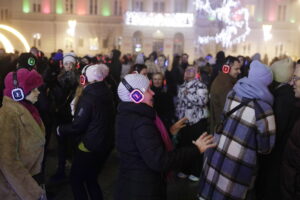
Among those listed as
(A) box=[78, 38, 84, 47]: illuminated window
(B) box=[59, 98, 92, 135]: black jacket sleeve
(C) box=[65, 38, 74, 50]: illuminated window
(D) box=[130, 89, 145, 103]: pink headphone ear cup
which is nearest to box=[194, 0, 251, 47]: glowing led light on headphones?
(A) box=[78, 38, 84, 47]: illuminated window

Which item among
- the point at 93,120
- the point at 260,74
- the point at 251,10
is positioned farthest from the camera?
the point at 251,10

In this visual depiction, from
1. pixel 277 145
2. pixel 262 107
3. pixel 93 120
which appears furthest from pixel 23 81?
pixel 277 145

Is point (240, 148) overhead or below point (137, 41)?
below

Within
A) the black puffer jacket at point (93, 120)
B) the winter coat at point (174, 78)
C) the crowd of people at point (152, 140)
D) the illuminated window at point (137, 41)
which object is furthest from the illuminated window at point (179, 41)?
the black puffer jacket at point (93, 120)

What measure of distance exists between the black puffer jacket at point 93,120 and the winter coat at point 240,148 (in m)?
1.38

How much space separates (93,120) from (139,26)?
1514 inches

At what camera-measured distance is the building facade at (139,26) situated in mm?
41500

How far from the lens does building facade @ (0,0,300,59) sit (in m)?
41.5

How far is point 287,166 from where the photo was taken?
295cm

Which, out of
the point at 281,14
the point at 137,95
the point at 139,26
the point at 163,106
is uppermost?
the point at 281,14

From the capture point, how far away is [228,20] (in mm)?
37469

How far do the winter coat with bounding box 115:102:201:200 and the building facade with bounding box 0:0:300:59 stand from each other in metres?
38.2

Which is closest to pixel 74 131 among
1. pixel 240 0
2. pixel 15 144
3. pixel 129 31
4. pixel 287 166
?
pixel 15 144

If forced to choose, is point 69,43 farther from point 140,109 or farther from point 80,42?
point 140,109
